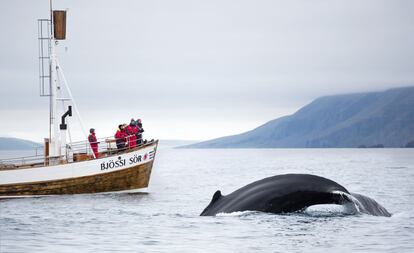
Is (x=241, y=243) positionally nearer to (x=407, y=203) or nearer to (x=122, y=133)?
(x=407, y=203)

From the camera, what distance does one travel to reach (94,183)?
35.5 metres

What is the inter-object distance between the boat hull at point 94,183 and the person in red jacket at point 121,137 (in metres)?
0.52

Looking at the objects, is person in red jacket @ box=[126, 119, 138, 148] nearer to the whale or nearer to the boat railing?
the boat railing

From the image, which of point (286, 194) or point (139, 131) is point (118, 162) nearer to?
point (139, 131)

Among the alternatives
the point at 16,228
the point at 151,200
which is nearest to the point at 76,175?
the point at 151,200

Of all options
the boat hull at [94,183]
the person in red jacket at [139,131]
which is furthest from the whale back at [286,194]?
the boat hull at [94,183]

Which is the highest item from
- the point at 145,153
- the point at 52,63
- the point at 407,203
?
the point at 52,63

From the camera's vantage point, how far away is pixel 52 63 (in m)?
37.0

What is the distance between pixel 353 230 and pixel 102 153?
20.9 meters

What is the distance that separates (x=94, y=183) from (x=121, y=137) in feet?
8.32

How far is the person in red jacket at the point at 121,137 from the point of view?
35.8 meters

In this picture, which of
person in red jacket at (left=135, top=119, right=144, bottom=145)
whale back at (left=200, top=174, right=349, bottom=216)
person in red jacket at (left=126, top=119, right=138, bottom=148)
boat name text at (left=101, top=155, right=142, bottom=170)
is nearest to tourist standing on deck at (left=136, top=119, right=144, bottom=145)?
person in red jacket at (left=135, top=119, right=144, bottom=145)

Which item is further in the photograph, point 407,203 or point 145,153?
point 145,153

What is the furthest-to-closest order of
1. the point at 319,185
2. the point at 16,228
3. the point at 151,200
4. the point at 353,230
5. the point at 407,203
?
1. the point at 151,200
2. the point at 407,203
3. the point at 16,228
4. the point at 353,230
5. the point at 319,185
